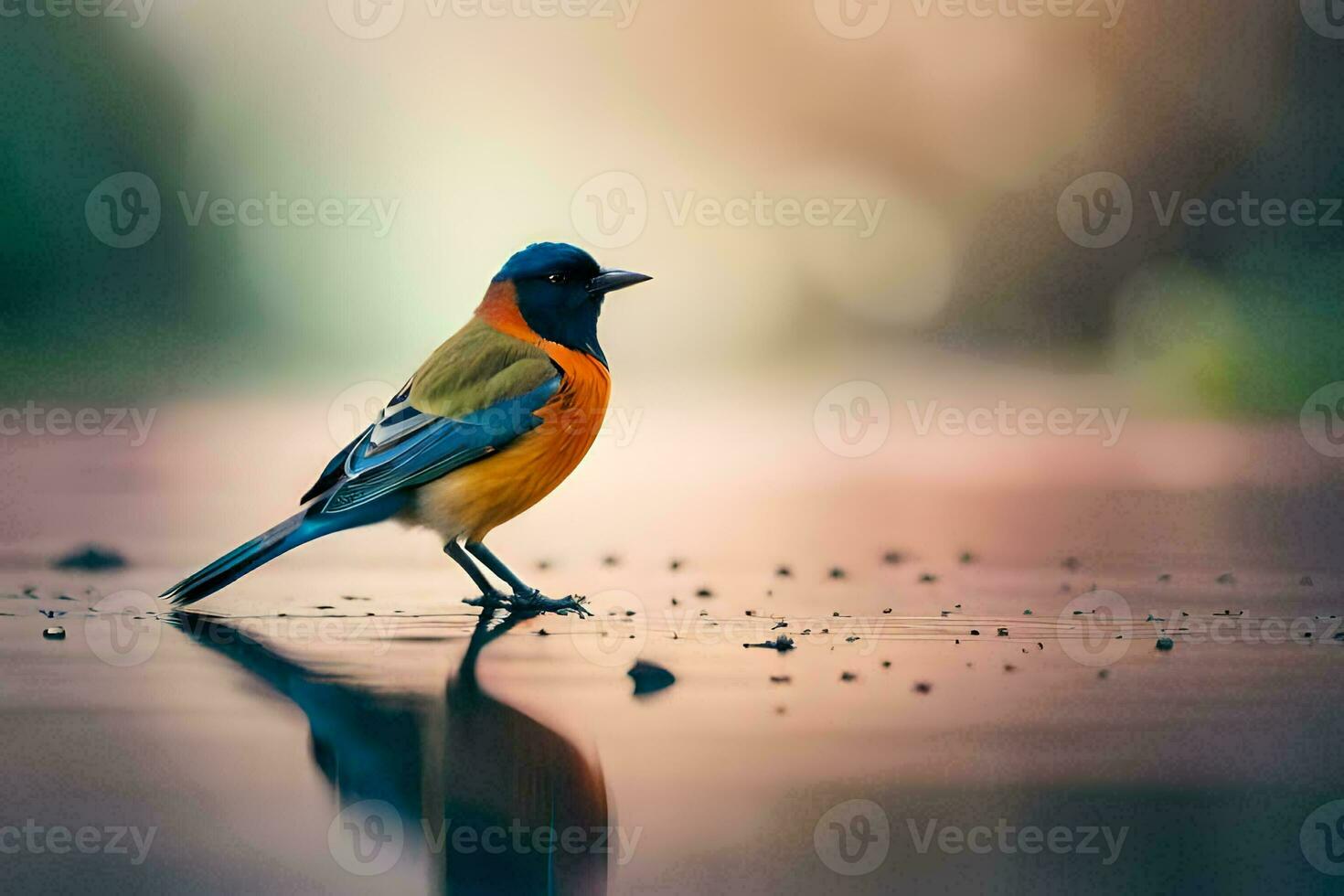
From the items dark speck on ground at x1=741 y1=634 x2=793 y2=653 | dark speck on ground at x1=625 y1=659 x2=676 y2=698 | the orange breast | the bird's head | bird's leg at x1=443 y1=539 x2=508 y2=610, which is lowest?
dark speck on ground at x1=625 y1=659 x2=676 y2=698

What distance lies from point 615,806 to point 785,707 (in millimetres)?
594

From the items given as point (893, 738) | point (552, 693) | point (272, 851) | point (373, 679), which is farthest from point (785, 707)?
point (272, 851)

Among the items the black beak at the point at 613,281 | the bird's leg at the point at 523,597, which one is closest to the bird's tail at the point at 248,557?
the bird's leg at the point at 523,597

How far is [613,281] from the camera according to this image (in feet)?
10.9

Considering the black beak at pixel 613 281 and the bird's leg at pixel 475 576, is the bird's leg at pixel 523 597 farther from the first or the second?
the black beak at pixel 613 281

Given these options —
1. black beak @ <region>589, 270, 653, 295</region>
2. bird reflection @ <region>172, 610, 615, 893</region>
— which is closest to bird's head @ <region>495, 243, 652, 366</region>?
black beak @ <region>589, 270, 653, 295</region>

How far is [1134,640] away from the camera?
2.88 m

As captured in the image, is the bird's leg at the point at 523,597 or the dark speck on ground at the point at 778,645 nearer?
the dark speck on ground at the point at 778,645

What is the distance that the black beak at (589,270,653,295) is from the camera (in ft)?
10.8

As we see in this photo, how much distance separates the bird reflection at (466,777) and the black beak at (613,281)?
116cm

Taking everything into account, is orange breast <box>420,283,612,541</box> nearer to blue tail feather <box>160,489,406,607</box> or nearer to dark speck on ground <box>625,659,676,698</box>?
blue tail feather <box>160,489,406,607</box>

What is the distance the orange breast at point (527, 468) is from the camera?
315 cm

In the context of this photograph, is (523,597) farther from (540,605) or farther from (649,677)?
(649,677)

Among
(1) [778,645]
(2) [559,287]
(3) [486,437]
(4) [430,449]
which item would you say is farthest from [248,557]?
(1) [778,645]
